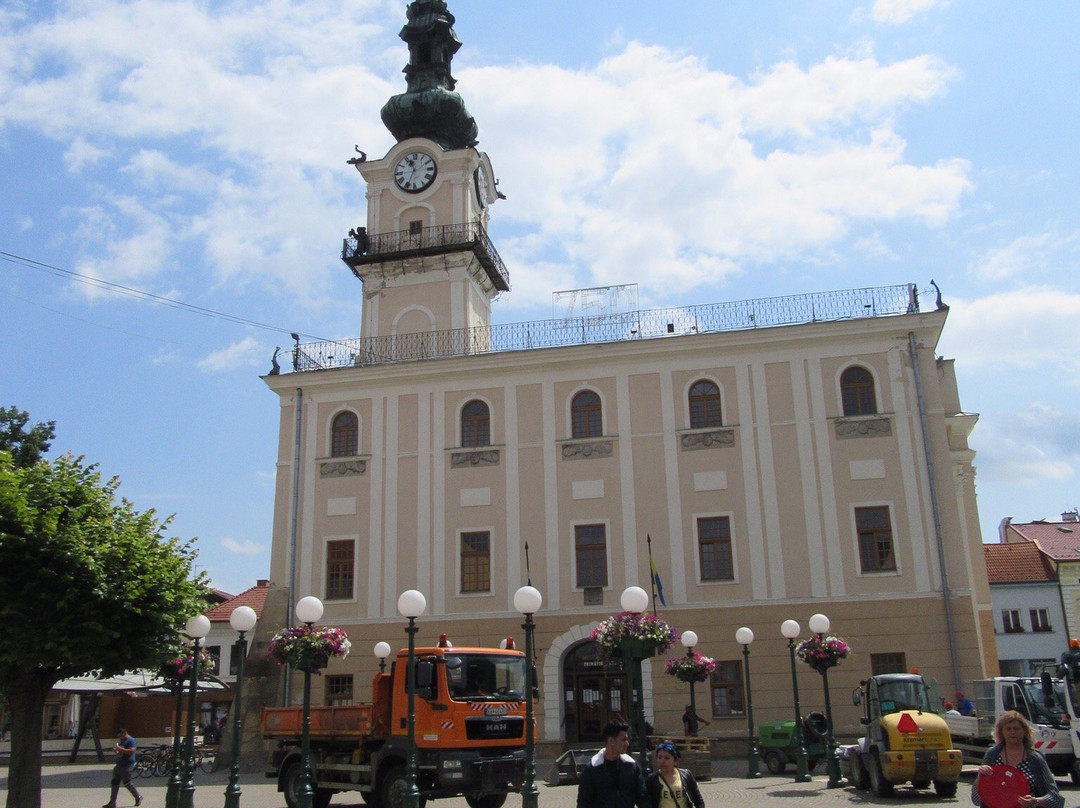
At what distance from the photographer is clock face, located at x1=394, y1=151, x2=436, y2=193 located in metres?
35.0

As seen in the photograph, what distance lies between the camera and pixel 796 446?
26281mm

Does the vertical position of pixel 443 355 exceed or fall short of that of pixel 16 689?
it exceeds it

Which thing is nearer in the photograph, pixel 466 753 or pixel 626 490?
pixel 466 753

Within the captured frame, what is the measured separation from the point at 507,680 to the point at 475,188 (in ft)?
73.2

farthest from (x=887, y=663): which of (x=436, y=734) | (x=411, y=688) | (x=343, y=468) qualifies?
(x=343, y=468)

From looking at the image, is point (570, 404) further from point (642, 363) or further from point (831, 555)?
point (831, 555)

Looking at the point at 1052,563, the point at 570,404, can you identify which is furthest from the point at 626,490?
the point at 1052,563

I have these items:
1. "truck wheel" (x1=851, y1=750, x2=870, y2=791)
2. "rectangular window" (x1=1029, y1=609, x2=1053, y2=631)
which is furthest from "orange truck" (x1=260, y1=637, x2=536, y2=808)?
"rectangular window" (x1=1029, y1=609, x2=1053, y2=631)

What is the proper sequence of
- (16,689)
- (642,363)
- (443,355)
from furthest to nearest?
(443,355)
(642,363)
(16,689)

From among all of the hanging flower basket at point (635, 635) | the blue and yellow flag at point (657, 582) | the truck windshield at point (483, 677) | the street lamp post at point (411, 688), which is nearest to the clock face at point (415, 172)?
the blue and yellow flag at point (657, 582)

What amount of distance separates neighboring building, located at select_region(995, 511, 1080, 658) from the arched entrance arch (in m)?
27.8

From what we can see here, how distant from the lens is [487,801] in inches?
660

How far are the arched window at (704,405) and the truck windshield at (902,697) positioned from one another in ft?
32.7

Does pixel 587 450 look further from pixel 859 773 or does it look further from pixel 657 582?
pixel 859 773
